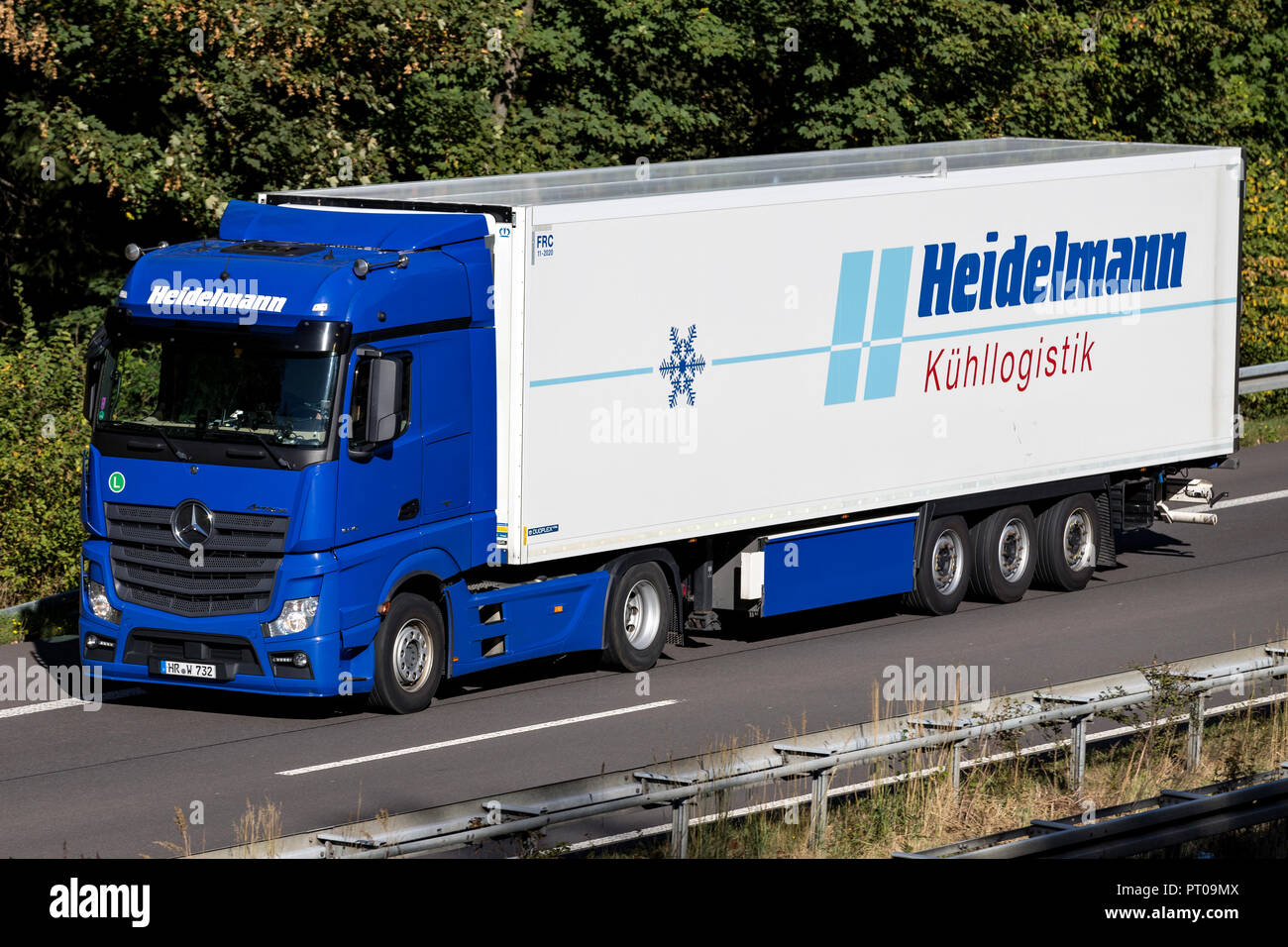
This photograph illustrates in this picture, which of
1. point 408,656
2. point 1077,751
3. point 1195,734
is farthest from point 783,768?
point 408,656

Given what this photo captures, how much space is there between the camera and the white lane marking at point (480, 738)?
13109 millimetres

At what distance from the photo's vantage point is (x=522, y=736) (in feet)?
45.9

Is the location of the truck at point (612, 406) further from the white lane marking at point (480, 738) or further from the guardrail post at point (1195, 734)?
the guardrail post at point (1195, 734)

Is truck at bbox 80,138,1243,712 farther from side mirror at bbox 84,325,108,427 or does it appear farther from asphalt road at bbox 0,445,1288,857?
asphalt road at bbox 0,445,1288,857

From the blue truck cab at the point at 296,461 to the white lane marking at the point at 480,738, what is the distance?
79 centimetres

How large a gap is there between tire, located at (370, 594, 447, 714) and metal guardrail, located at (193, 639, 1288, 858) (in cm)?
352

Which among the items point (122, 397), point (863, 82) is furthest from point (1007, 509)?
point (863, 82)

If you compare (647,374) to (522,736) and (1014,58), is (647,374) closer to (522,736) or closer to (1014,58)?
(522,736)

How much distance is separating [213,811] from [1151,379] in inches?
429

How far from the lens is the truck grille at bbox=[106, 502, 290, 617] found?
13859 mm

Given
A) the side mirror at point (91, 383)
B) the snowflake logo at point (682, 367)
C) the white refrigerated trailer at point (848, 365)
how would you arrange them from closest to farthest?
the side mirror at point (91, 383)
the white refrigerated trailer at point (848, 365)
the snowflake logo at point (682, 367)

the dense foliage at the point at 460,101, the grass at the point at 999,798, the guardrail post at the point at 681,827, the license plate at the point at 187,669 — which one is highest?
the dense foliage at the point at 460,101

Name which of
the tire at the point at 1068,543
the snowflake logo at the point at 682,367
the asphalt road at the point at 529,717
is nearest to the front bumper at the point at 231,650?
the asphalt road at the point at 529,717

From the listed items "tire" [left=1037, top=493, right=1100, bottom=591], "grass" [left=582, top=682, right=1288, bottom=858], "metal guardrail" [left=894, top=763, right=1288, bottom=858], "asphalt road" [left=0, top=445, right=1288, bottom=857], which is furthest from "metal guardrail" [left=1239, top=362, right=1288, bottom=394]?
"metal guardrail" [left=894, top=763, right=1288, bottom=858]
